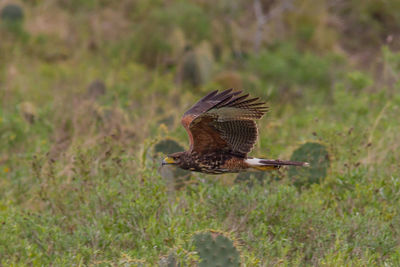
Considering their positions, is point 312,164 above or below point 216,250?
above

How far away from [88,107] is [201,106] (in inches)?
157

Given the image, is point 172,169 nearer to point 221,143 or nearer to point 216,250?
point 221,143

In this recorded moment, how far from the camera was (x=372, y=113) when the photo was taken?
8617 mm

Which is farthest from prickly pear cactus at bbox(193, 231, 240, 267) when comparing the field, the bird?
the bird

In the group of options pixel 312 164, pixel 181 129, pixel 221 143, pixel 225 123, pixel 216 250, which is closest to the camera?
pixel 216 250

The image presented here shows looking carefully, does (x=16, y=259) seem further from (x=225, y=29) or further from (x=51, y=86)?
(x=225, y=29)

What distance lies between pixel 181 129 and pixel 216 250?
3.25 meters

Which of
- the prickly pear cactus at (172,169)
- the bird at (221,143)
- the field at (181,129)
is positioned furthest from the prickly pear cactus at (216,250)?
the prickly pear cactus at (172,169)

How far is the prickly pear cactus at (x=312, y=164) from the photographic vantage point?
6.12 metres

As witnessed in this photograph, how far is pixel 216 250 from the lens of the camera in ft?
13.5

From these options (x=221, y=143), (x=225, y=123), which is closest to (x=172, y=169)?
(x=221, y=143)

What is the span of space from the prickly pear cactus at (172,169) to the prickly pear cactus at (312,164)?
3.42ft

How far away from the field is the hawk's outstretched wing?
13 cm

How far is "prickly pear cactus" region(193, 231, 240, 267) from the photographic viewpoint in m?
4.10
